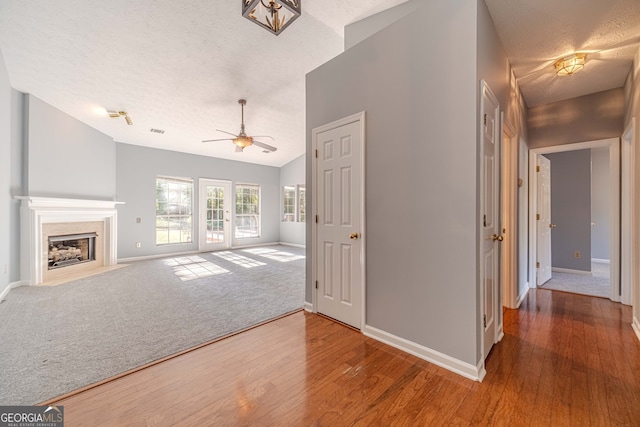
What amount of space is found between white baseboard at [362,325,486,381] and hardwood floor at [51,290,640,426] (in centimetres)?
5

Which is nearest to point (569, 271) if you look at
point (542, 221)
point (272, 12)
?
point (542, 221)

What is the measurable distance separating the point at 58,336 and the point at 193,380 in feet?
5.39

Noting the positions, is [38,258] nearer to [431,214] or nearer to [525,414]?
[431,214]

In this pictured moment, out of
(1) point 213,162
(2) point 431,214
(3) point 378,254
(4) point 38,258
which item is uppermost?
(1) point 213,162

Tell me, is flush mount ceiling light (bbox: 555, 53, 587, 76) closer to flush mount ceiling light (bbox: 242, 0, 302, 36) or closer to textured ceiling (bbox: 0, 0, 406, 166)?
textured ceiling (bbox: 0, 0, 406, 166)

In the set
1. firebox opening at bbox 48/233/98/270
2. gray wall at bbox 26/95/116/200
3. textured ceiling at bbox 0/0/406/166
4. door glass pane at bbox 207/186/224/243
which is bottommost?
firebox opening at bbox 48/233/98/270

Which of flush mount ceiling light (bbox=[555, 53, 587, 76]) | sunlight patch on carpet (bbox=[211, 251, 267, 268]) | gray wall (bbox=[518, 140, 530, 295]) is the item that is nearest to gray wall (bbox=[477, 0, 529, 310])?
gray wall (bbox=[518, 140, 530, 295])

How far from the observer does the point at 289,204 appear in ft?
27.8

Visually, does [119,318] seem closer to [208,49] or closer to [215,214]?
Result: [208,49]

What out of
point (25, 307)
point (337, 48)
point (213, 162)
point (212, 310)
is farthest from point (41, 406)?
point (213, 162)

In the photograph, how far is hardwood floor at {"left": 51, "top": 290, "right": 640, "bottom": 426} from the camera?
4.77ft

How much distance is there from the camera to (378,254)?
231 centimetres

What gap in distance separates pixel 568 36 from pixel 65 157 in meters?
7.06

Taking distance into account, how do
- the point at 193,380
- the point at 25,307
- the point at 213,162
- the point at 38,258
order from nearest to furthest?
the point at 193,380 < the point at 25,307 < the point at 38,258 < the point at 213,162
